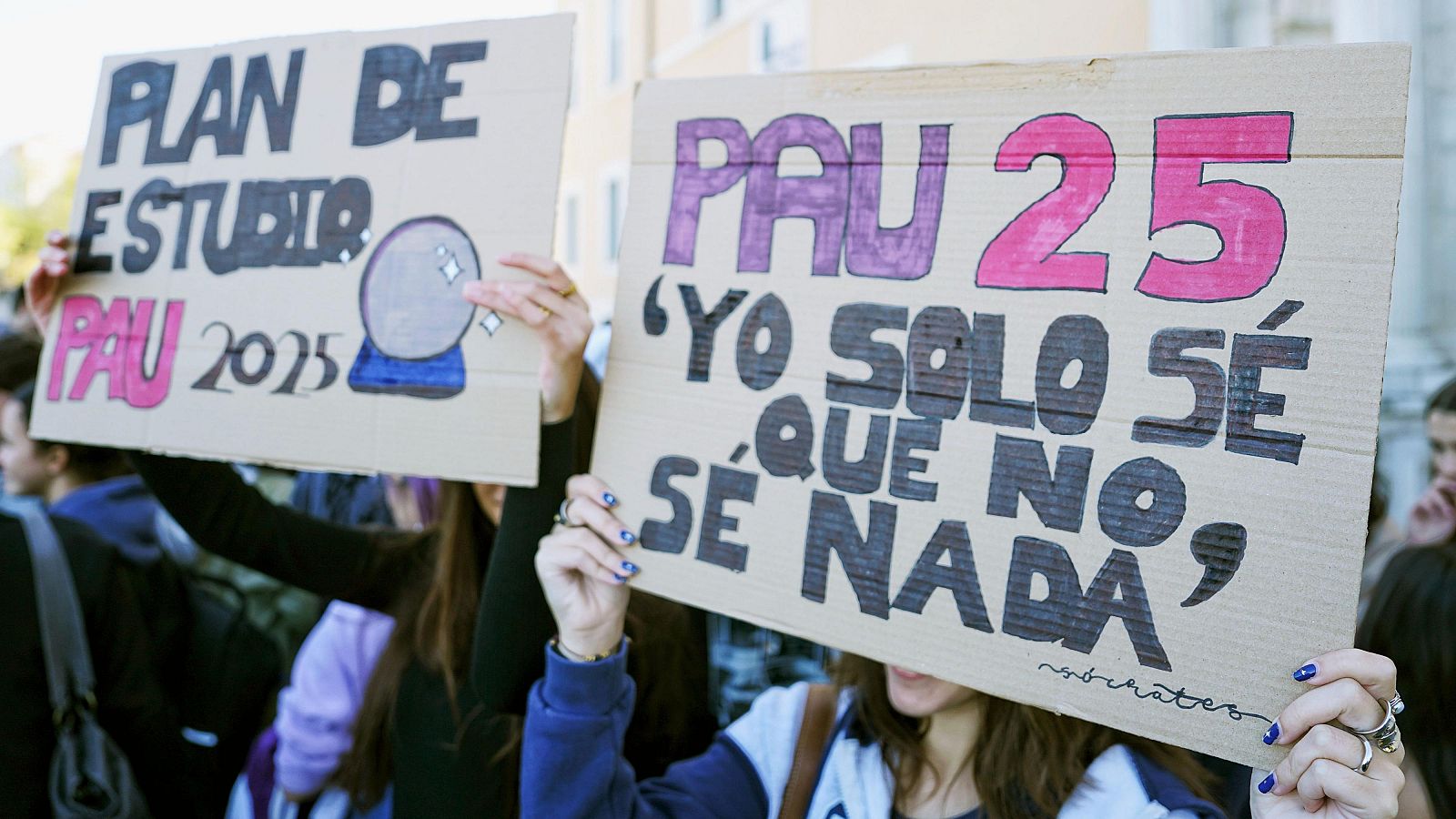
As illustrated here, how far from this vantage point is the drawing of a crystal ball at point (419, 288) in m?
1.51

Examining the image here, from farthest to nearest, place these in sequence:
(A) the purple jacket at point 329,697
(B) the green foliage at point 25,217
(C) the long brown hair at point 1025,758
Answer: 1. (B) the green foliage at point 25,217
2. (A) the purple jacket at point 329,697
3. (C) the long brown hair at point 1025,758

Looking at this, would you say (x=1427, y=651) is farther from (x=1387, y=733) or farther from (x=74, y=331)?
(x=74, y=331)

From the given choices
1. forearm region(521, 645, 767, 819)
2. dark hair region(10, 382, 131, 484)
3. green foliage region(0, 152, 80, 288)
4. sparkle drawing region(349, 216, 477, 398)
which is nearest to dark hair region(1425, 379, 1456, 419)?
forearm region(521, 645, 767, 819)

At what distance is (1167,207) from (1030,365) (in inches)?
9.1

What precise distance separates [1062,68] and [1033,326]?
311 millimetres

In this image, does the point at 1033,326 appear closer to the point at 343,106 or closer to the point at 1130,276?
the point at 1130,276

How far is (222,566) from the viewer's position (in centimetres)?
308

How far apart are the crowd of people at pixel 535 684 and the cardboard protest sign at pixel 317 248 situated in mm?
101

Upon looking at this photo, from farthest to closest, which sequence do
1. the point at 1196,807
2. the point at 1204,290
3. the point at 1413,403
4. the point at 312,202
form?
the point at 1413,403 → the point at 312,202 → the point at 1196,807 → the point at 1204,290

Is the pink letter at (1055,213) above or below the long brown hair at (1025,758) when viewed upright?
above

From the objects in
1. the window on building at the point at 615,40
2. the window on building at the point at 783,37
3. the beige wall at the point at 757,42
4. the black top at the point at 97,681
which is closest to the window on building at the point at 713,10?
the beige wall at the point at 757,42

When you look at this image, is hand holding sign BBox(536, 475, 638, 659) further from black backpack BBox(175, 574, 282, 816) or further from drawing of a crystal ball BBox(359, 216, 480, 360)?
black backpack BBox(175, 574, 282, 816)

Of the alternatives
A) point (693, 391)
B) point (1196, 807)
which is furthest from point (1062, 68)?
point (1196, 807)

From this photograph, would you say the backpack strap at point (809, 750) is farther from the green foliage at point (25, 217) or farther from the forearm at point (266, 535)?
the green foliage at point (25, 217)
